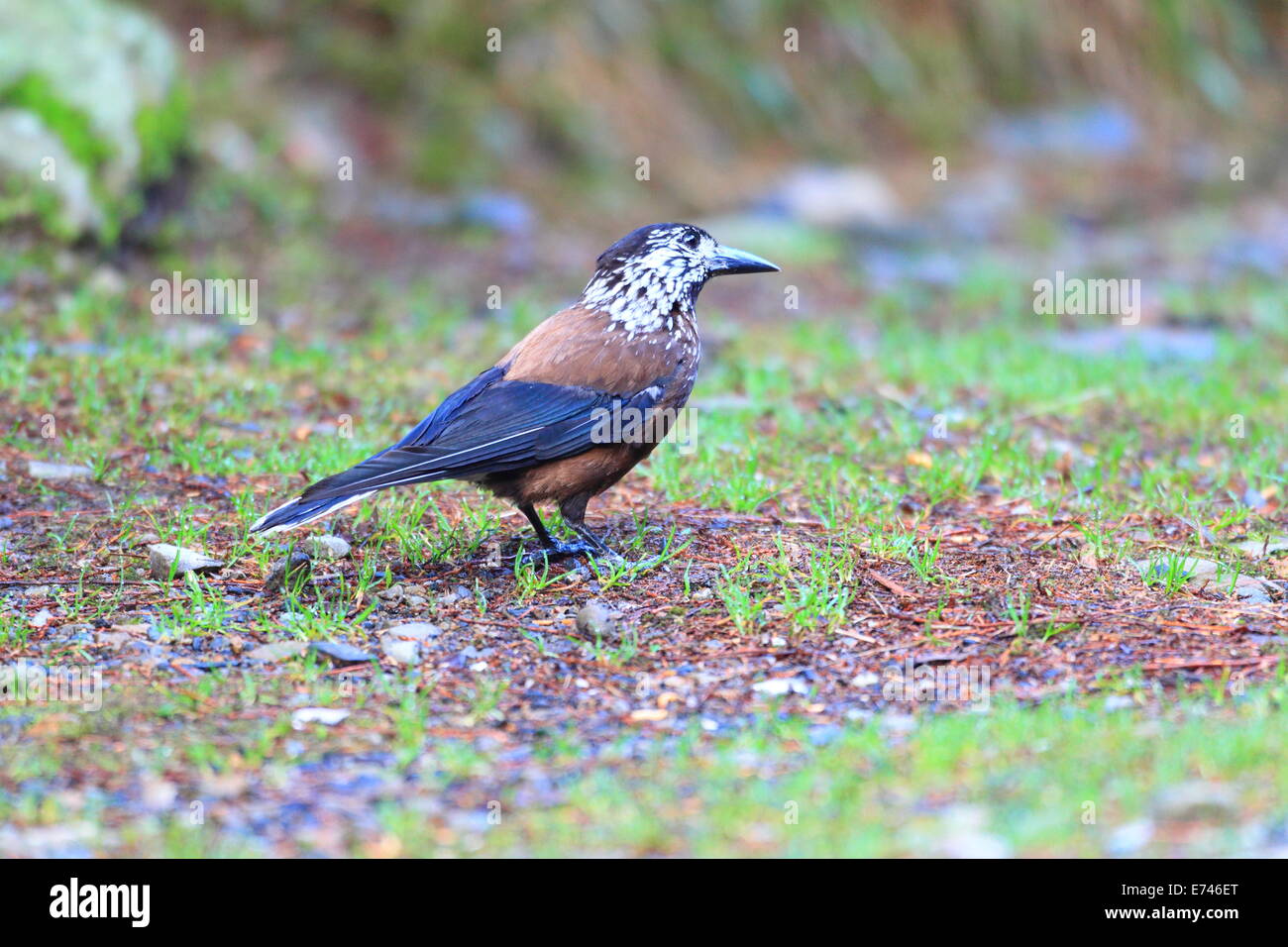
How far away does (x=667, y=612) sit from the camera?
4945 mm

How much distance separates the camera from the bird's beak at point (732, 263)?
19.9 feet

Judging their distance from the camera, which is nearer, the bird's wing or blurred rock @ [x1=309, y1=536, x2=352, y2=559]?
the bird's wing

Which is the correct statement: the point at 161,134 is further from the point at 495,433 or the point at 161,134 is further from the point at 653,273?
the point at 495,433

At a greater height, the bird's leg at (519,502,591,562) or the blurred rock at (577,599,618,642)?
the bird's leg at (519,502,591,562)

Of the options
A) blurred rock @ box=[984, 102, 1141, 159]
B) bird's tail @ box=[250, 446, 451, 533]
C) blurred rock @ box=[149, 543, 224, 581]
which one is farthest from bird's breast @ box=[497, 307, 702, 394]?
blurred rock @ box=[984, 102, 1141, 159]

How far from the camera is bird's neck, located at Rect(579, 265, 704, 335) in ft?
18.7

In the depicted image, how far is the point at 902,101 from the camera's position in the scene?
44.7 ft

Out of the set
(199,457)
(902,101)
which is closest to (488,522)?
(199,457)

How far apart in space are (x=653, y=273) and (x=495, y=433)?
1043 millimetres

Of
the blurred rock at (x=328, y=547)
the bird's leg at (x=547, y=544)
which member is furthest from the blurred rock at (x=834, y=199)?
the blurred rock at (x=328, y=547)

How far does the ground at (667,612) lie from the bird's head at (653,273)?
0.80 m

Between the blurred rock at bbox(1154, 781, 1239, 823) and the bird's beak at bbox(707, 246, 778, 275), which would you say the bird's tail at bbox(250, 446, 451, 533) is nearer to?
the bird's beak at bbox(707, 246, 778, 275)

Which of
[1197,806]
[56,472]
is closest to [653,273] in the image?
[56,472]
